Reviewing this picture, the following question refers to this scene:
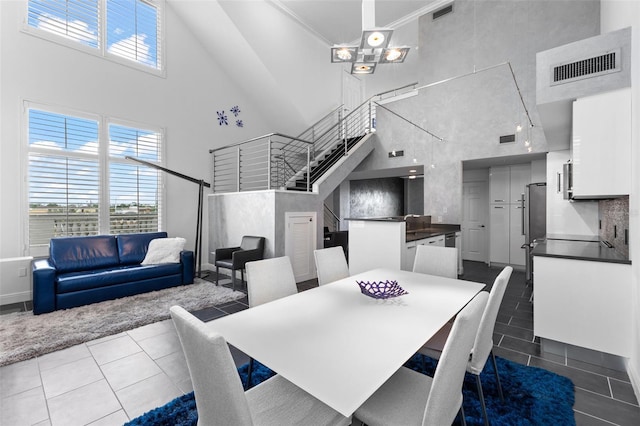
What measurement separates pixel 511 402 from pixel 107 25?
24.6 feet

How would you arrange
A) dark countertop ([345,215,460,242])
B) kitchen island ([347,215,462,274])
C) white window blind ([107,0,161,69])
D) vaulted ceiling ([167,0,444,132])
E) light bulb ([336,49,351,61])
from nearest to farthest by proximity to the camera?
light bulb ([336,49,351,61])
kitchen island ([347,215,462,274])
dark countertop ([345,215,460,242])
white window blind ([107,0,161,69])
vaulted ceiling ([167,0,444,132])

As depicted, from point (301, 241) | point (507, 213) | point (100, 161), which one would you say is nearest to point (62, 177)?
point (100, 161)

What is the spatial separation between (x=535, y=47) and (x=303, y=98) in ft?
15.8

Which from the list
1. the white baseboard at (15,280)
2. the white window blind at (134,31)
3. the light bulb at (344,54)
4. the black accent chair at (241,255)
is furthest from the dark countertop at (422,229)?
the white window blind at (134,31)

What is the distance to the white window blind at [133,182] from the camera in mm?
5031

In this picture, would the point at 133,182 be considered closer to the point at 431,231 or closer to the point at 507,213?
the point at 431,231

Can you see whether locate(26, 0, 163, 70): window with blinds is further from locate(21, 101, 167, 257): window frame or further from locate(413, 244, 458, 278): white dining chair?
locate(413, 244, 458, 278): white dining chair

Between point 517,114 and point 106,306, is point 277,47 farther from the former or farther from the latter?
point 106,306

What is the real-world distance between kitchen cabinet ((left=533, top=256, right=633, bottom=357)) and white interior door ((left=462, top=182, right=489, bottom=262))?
4.51 metres

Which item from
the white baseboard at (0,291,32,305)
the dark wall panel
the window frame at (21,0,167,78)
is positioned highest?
the window frame at (21,0,167,78)

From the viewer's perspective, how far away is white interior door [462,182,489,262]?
6824mm

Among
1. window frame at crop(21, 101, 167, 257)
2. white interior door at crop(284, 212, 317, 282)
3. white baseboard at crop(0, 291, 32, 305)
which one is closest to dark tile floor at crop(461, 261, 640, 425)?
white interior door at crop(284, 212, 317, 282)

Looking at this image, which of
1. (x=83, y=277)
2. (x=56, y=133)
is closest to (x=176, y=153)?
(x=56, y=133)

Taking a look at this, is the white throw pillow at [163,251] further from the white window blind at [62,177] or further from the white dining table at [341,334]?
the white dining table at [341,334]
